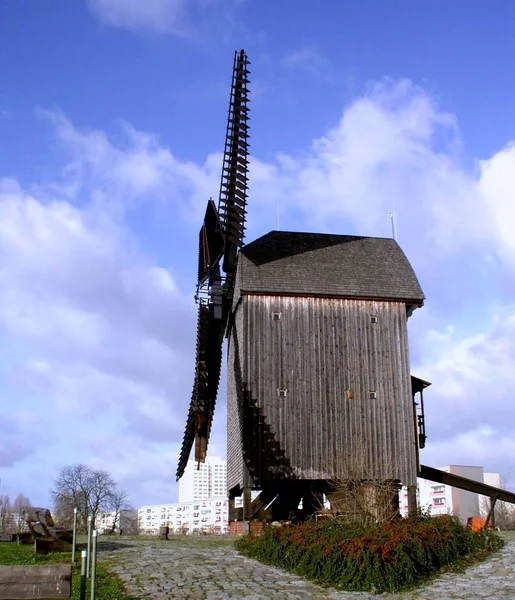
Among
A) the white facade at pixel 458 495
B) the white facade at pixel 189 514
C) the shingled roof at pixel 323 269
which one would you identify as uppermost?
the shingled roof at pixel 323 269

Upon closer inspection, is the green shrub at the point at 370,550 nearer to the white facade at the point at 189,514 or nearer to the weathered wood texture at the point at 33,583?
the weathered wood texture at the point at 33,583

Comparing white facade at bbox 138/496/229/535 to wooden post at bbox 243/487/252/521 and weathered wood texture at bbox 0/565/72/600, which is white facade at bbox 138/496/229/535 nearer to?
wooden post at bbox 243/487/252/521

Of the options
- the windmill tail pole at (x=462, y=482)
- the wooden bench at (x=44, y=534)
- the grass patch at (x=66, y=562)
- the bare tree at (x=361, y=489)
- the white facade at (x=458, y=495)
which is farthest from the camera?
the white facade at (x=458, y=495)

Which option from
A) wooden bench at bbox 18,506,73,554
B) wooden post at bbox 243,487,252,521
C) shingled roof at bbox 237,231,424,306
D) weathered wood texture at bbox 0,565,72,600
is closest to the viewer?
weathered wood texture at bbox 0,565,72,600

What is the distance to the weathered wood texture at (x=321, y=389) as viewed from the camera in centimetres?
2586

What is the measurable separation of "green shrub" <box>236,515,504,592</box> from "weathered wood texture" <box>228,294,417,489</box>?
7022mm

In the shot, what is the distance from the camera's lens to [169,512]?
160000mm

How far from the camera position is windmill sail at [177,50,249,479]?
2969cm

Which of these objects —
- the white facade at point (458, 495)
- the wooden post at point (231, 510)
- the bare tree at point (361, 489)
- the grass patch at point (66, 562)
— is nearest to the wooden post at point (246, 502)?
the bare tree at point (361, 489)

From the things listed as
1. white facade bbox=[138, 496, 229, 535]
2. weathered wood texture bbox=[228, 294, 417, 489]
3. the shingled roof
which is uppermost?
the shingled roof

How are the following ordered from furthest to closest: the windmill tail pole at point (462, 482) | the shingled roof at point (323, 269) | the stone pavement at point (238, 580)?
the windmill tail pole at point (462, 482) → the shingled roof at point (323, 269) → the stone pavement at point (238, 580)

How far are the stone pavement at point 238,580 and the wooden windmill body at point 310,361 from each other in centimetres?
815

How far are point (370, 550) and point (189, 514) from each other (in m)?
144

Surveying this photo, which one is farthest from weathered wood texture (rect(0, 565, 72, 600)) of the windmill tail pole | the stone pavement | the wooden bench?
the windmill tail pole
